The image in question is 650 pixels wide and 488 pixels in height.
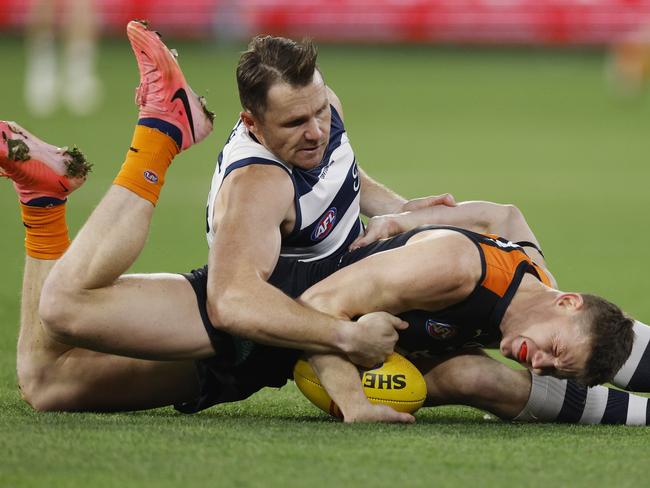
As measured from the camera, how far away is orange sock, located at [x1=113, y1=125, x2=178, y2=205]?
510 cm

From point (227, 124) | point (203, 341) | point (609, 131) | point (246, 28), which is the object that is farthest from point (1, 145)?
point (246, 28)

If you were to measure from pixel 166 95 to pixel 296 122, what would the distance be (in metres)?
0.54

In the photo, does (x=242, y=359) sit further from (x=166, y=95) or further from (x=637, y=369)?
(x=637, y=369)

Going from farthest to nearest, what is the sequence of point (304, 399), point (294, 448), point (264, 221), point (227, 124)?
point (227, 124), point (304, 399), point (264, 221), point (294, 448)

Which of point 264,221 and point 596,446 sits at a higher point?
point 264,221

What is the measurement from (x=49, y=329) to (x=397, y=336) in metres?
1.34

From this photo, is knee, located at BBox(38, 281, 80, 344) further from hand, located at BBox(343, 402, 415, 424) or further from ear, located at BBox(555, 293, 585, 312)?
ear, located at BBox(555, 293, 585, 312)

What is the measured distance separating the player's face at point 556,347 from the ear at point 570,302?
0.15 ft

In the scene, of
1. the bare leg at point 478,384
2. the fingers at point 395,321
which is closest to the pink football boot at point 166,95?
the fingers at point 395,321

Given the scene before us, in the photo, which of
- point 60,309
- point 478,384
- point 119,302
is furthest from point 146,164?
point 478,384

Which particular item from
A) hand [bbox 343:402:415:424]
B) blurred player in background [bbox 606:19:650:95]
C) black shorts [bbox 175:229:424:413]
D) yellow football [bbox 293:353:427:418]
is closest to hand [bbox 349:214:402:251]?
black shorts [bbox 175:229:424:413]

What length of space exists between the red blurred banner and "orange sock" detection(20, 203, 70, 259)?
1907 centimetres

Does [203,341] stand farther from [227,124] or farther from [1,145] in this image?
[227,124]

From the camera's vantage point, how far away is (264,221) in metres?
4.88
